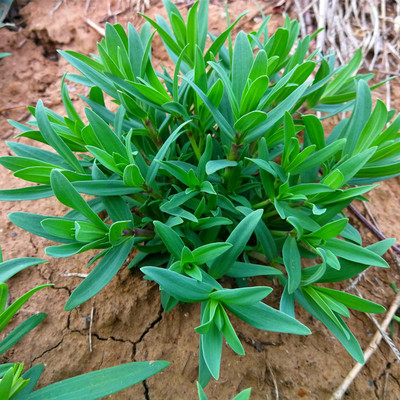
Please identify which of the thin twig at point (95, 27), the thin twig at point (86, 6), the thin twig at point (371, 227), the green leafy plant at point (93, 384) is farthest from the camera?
the thin twig at point (86, 6)

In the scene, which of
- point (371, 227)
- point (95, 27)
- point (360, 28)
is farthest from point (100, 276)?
point (360, 28)

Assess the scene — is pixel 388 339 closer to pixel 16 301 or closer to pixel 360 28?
pixel 16 301

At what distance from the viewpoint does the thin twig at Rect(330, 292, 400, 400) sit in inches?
49.1

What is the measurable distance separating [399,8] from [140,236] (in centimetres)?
252

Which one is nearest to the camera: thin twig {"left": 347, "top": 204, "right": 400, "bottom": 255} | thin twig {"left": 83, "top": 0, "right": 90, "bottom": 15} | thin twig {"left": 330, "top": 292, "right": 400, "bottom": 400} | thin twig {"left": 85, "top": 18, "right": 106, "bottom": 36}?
thin twig {"left": 330, "top": 292, "right": 400, "bottom": 400}

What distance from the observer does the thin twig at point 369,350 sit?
4.09 ft

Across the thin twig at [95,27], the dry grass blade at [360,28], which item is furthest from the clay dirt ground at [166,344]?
the thin twig at [95,27]

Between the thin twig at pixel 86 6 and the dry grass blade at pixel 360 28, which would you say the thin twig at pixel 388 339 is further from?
the thin twig at pixel 86 6

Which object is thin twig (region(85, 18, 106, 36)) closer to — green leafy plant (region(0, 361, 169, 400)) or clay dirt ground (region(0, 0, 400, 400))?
clay dirt ground (region(0, 0, 400, 400))

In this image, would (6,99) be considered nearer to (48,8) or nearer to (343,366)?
(48,8)

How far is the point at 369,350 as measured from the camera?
4.38ft

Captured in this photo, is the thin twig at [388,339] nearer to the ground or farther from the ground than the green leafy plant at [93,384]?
nearer to the ground

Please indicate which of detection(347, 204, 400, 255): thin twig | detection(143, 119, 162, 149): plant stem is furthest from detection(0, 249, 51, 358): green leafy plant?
detection(347, 204, 400, 255): thin twig

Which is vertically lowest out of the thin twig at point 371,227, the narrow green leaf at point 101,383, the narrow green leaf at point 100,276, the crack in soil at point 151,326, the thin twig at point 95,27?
the thin twig at point 371,227
